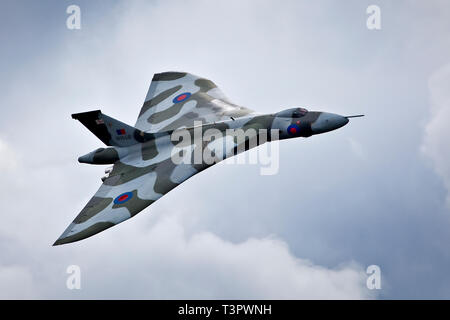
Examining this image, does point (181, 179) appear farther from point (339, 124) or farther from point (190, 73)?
point (190, 73)

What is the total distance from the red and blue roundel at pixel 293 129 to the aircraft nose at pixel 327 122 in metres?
0.85

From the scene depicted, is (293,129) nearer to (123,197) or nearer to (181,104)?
(181,104)

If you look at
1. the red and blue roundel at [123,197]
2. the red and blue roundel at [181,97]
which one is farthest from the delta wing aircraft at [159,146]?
the red and blue roundel at [181,97]

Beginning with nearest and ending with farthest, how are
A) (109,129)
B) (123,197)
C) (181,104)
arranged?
(123,197) < (109,129) < (181,104)

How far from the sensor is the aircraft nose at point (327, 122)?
100 feet

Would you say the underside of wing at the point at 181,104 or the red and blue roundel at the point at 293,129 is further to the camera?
the underside of wing at the point at 181,104

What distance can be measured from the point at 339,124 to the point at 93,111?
551 inches

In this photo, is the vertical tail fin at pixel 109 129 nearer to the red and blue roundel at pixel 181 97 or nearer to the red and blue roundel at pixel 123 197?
the red and blue roundel at pixel 123 197

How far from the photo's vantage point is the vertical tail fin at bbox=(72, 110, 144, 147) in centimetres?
3114

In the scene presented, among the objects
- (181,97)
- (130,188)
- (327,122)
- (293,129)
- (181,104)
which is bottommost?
(130,188)

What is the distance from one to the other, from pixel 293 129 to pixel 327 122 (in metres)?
1.95

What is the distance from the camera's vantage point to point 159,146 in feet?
103

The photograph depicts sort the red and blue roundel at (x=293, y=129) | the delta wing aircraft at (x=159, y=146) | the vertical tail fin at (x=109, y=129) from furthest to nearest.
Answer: the vertical tail fin at (x=109, y=129) < the red and blue roundel at (x=293, y=129) < the delta wing aircraft at (x=159, y=146)

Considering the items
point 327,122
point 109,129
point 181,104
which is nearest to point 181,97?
point 181,104
